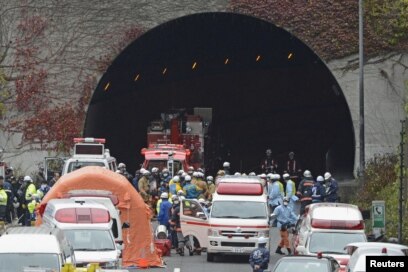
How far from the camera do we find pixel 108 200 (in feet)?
114

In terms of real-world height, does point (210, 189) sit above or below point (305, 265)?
above

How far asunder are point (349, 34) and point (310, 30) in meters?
1.50

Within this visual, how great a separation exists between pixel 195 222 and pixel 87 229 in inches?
268

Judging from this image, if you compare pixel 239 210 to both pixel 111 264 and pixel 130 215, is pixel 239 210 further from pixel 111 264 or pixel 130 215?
pixel 111 264

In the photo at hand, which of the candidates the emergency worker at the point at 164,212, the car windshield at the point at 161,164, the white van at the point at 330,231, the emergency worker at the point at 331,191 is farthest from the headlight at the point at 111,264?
the car windshield at the point at 161,164

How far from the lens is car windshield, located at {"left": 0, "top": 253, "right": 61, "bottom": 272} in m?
26.2

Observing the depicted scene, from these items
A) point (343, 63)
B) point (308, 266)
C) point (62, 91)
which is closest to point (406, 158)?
point (308, 266)

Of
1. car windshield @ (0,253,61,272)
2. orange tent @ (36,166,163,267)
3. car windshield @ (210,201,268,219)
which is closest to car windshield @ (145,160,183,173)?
car windshield @ (210,201,268,219)

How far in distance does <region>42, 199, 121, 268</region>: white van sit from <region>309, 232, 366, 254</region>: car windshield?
16.3ft

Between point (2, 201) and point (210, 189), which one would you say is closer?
point (2, 201)

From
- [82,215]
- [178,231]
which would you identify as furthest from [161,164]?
[82,215]

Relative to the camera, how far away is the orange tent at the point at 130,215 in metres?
36.0

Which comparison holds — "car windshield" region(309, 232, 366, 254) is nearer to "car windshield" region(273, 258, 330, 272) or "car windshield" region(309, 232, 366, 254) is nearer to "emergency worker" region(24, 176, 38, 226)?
"car windshield" region(273, 258, 330, 272)

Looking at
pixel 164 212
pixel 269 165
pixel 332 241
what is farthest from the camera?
pixel 269 165
